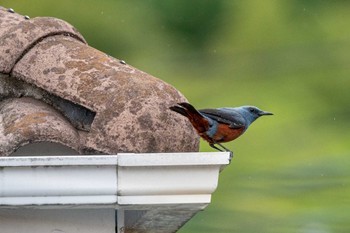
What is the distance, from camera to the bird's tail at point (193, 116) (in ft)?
13.3

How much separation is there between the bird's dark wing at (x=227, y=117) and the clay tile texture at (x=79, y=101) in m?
0.22

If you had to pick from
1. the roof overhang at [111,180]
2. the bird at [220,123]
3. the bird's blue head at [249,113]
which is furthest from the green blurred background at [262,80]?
the roof overhang at [111,180]

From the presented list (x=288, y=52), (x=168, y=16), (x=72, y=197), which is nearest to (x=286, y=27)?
(x=288, y=52)

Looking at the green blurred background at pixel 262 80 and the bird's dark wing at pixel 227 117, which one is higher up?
the bird's dark wing at pixel 227 117

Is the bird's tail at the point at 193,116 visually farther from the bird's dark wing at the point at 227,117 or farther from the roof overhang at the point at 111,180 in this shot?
the roof overhang at the point at 111,180

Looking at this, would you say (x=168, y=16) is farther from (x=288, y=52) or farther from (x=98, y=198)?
(x=98, y=198)

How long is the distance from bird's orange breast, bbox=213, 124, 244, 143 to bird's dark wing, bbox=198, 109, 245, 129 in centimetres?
1

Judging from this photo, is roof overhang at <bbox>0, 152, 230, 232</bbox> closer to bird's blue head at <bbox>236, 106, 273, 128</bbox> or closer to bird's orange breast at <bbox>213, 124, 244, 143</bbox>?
bird's orange breast at <bbox>213, 124, 244, 143</bbox>

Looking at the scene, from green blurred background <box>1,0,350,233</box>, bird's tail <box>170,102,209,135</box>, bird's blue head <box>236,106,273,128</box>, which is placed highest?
bird's tail <box>170,102,209,135</box>

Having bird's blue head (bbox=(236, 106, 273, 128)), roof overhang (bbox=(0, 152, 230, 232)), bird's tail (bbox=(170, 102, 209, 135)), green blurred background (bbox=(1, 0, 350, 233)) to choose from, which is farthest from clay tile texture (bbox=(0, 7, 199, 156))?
green blurred background (bbox=(1, 0, 350, 233))

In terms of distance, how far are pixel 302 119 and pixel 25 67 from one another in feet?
16.6

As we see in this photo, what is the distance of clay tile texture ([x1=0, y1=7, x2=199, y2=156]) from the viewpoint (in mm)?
4094

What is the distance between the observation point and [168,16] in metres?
9.43

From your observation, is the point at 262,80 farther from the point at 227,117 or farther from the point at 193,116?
the point at 193,116
